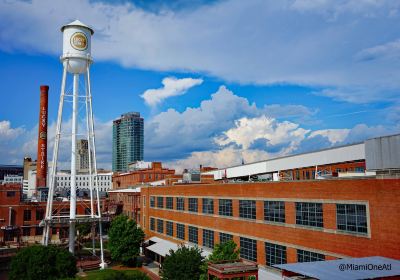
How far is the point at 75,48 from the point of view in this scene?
61.2 meters

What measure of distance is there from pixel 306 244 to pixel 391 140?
10.5m

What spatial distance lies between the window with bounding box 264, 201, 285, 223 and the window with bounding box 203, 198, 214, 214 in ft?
38.0

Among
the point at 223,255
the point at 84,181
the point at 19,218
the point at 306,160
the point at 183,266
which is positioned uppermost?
the point at 84,181

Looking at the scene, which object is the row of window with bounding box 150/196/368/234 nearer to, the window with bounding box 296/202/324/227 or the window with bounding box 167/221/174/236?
the window with bounding box 296/202/324/227

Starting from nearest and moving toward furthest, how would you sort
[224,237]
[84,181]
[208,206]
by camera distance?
1. [224,237]
2. [208,206]
3. [84,181]

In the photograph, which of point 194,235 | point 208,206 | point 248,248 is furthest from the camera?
point 194,235

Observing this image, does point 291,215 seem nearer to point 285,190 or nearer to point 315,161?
point 285,190

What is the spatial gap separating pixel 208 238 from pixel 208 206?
3747 mm

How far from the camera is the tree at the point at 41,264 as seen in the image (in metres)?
41.0

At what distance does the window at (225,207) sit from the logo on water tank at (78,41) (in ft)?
108

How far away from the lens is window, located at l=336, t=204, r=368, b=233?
27.0 meters

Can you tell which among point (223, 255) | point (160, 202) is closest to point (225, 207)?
point (223, 255)

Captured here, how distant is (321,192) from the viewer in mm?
30547

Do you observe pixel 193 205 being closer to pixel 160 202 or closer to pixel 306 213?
pixel 160 202
